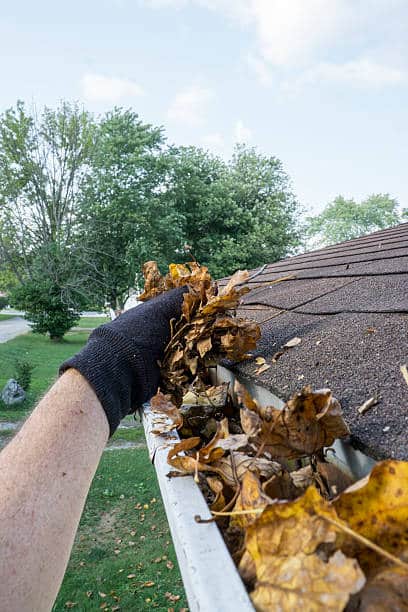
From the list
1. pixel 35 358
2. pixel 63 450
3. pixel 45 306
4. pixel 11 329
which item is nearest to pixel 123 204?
pixel 45 306

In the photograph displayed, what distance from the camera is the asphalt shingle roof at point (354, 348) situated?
1.98 ft

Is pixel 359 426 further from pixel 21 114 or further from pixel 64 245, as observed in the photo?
pixel 21 114

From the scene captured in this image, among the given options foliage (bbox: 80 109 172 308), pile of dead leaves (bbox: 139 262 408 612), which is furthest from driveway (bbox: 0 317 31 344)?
pile of dead leaves (bbox: 139 262 408 612)

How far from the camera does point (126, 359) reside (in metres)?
1.14

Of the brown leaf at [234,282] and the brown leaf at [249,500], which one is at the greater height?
the brown leaf at [234,282]

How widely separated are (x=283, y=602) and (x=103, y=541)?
6599 millimetres

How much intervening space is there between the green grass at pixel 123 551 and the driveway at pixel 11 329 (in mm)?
16574

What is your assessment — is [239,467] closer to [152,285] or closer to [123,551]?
[152,285]

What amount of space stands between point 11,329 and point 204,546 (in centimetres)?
2919

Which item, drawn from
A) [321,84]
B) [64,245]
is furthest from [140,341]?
[321,84]

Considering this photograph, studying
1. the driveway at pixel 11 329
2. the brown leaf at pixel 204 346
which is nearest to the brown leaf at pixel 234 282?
the brown leaf at pixel 204 346

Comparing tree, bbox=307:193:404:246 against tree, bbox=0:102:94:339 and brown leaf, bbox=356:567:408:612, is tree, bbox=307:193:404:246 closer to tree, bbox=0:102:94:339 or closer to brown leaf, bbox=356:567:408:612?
tree, bbox=0:102:94:339

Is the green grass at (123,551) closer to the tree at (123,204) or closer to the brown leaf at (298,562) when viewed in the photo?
the brown leaf at (298,562)

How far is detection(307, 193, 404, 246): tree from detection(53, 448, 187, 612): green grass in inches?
1354
